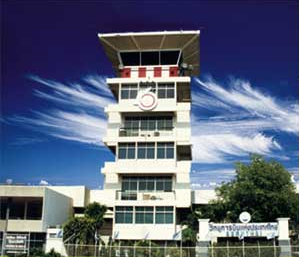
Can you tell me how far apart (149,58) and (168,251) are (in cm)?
Result: 1714

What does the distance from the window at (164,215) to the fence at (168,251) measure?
413cm

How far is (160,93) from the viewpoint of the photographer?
128ft

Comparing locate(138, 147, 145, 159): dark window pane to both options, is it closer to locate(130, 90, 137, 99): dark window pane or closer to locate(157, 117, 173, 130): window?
locate(157, 117, 173, 130): window

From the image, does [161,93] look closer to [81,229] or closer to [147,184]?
[147,184]

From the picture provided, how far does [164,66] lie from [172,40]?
2.47 metres

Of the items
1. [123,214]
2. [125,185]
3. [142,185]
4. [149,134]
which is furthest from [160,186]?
[149,134]

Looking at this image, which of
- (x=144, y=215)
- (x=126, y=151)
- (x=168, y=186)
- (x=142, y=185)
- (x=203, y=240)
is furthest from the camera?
(x=126, y=151)

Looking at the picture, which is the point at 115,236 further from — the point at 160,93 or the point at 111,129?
the point at 160,93

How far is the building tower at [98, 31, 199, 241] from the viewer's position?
3572cm

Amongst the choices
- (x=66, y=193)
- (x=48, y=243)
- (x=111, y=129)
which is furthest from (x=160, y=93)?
(x=48, y=243)

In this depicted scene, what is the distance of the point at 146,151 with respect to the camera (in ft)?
123

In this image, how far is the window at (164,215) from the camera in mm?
35409

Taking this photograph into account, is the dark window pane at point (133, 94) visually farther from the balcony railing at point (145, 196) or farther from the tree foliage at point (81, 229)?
the tree foliage at point (81, 229)

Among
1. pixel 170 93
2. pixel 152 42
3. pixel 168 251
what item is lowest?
pixel 168 251
